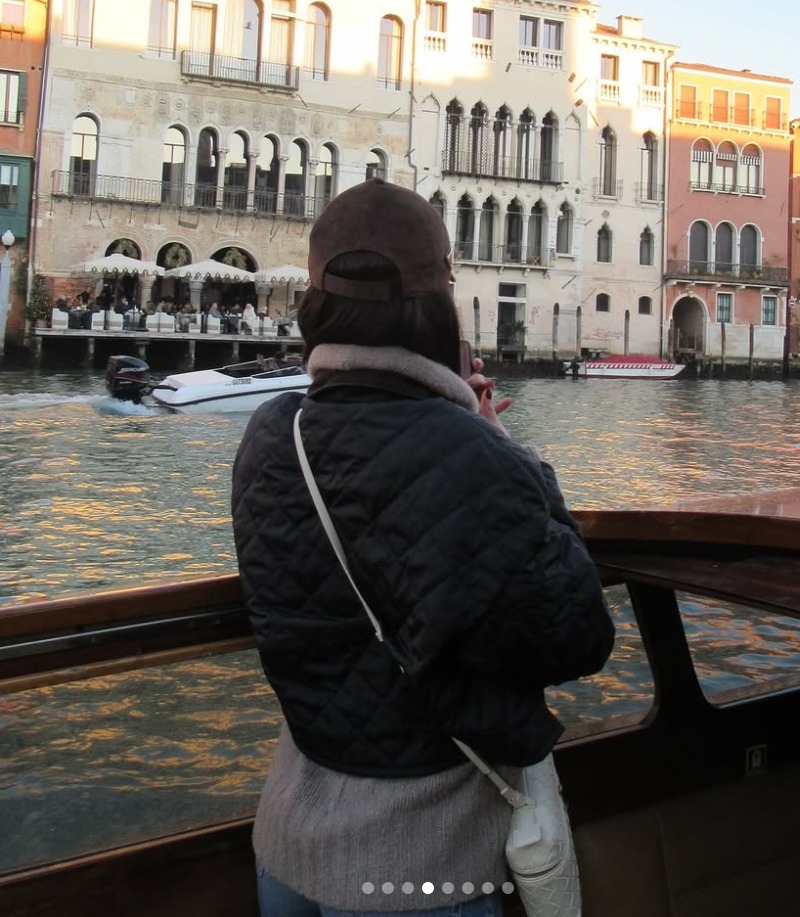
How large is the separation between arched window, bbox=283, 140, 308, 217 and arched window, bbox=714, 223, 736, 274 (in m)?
11.2

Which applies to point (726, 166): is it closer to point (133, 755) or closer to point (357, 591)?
point (133, 755)

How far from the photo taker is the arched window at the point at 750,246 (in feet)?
94.7

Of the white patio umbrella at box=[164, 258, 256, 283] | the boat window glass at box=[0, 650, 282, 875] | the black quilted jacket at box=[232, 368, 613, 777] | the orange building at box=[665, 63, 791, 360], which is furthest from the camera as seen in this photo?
the orange building at box=[665, 63, 791, 360]

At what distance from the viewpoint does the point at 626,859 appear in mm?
1325

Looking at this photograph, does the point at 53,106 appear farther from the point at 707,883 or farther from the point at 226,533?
the point at 707,883

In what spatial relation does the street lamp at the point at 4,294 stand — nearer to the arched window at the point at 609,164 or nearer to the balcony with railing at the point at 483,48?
the balcony with railing at the point at 483,48

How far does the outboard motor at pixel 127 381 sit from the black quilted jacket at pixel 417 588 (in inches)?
514

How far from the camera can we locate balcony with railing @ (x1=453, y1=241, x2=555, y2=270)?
25688 mm

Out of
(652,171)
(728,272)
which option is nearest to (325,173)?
(652,171)

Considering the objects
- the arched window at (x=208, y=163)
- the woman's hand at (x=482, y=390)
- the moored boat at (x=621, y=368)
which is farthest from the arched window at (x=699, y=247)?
the woman's hand at (x=482, y=390)

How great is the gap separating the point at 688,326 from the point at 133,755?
28.3 meters

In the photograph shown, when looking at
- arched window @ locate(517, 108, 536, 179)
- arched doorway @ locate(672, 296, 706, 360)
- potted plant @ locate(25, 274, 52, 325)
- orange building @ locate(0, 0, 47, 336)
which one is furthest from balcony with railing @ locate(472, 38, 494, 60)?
potted plant @ locate(25, 274, 52, 325)

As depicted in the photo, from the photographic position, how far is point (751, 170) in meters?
28.6

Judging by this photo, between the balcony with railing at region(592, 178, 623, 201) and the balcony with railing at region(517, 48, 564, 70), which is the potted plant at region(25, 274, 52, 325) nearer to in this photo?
the balcony with railing at region(517, 48, 564, 70)
